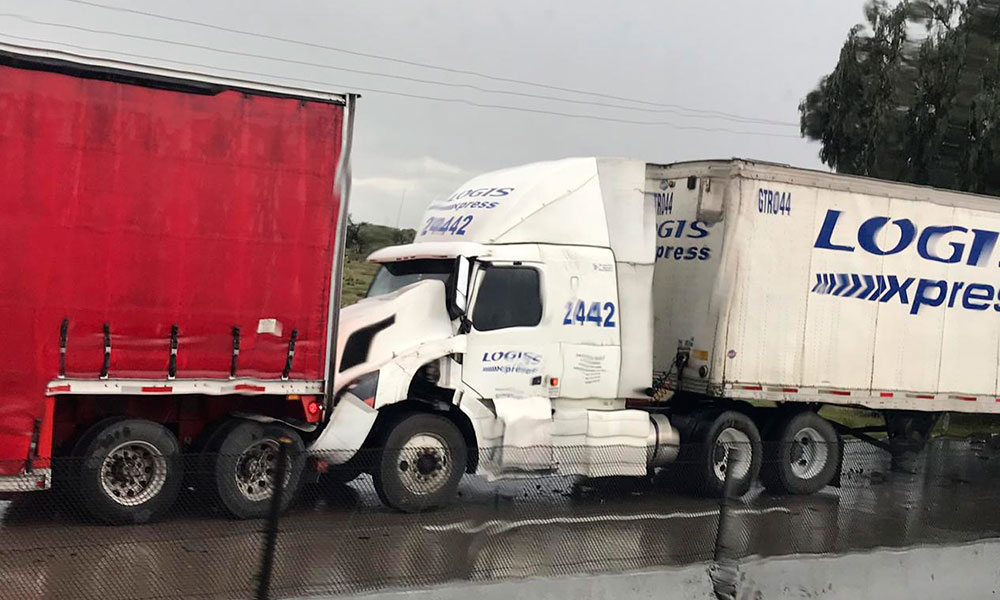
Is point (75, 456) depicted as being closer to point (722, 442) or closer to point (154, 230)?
point (154, 230)

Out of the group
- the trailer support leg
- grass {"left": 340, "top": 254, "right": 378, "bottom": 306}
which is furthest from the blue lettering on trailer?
grass {"left": 340, "top": 254, "right": 378, "bottom": 306}

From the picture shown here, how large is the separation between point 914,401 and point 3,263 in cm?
1040

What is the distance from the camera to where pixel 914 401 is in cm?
1352

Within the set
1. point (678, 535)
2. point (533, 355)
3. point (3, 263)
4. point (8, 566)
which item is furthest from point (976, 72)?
point (8, 566)

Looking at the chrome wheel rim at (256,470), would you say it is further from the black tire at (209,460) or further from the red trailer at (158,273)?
the black tire at (209,460)

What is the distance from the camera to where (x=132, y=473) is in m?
8.96

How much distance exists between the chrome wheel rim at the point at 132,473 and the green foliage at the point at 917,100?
2252cm

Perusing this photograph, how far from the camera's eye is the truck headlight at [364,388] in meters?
10.3

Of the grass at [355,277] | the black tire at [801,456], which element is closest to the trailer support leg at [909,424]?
the black tire at [801,456]

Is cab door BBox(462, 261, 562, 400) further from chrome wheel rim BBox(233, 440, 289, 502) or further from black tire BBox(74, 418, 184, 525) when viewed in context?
black tire BBox(74, 418, 184, 525)

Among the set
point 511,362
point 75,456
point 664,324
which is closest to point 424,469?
point 511,362

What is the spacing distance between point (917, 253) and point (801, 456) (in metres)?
2.93

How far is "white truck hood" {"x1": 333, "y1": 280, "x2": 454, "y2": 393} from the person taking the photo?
10398 millimetres

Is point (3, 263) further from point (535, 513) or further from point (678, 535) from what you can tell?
point (678, 535)
